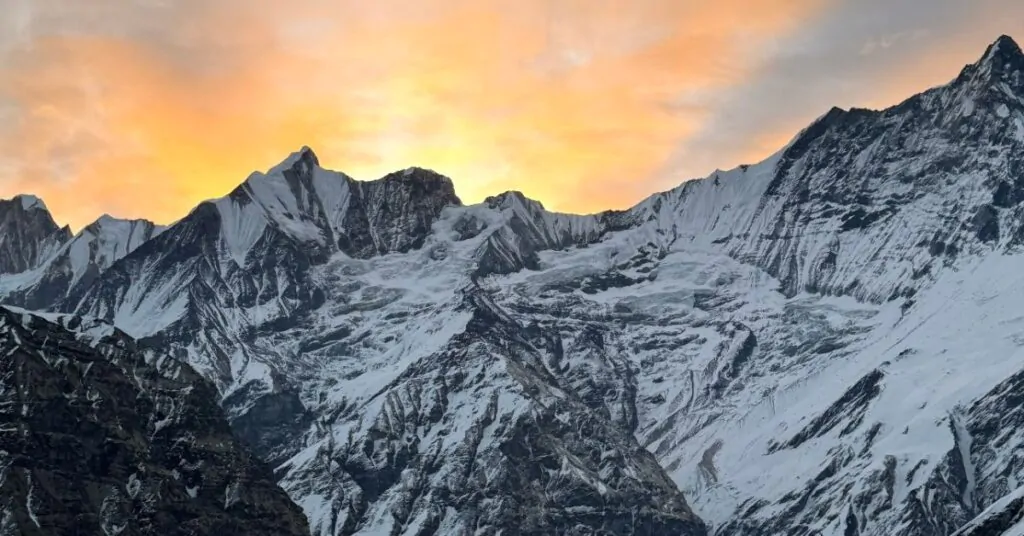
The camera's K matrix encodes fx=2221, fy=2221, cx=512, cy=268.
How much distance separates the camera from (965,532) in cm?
13938

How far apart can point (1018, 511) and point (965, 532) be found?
418cm

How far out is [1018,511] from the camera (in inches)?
5379
